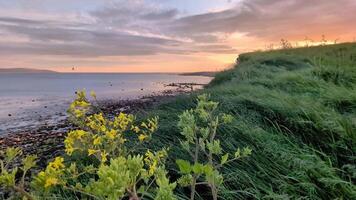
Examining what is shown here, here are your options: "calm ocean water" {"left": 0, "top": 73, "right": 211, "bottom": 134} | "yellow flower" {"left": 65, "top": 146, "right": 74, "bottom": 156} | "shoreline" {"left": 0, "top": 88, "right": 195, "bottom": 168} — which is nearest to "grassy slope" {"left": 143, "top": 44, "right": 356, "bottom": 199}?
"yellow flower" {"left": 65, "top": 146, "right": 74, "bottom": 156}

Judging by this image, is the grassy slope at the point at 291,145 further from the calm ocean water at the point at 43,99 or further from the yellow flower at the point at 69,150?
Answer: the calm ocean water at the point at 43,99

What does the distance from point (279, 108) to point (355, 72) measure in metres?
4.33

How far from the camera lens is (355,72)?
28.5 ft

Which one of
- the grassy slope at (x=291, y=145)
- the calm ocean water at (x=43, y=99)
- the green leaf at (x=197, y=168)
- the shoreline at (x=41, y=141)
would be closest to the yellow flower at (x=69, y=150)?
the green leaf at (x=197, y=168)

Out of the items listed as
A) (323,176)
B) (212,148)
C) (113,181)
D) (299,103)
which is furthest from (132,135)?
(113,181)

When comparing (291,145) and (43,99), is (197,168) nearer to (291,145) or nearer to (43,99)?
(291,145)

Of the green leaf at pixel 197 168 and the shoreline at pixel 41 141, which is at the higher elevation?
the green leaf at pixel 197 168

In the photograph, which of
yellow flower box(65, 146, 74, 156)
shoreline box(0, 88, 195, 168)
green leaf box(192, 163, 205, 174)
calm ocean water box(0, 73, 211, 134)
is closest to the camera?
green leaf box(192, 163, 205, 174)

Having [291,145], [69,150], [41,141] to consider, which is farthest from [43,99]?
[69,150]

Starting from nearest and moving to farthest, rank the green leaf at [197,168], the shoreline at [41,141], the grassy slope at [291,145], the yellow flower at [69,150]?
the green leaf at [197,168] < the yellow flower at [69,150] < the grassy slope at [291,145] < the shoreline at [41,141]

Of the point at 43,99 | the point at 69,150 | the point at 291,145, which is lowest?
the point at 43,99

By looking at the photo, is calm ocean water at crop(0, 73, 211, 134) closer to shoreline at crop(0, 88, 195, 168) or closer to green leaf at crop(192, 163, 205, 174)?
shoreline at crop(0, 88, 195, 168)

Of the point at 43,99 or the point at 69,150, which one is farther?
the point at 43,99

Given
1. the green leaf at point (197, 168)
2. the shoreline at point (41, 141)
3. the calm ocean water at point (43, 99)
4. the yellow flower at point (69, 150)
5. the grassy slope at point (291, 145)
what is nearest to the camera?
the green leaf at point (197, 168)
